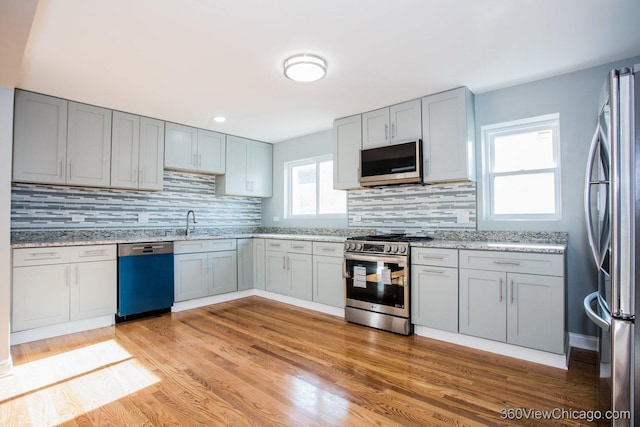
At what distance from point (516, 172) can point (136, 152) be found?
410cm

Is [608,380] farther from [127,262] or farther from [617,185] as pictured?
[127,262]

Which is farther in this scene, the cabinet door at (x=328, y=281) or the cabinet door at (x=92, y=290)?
the cabinet door at (x=328, y=281)

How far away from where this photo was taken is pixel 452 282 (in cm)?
291

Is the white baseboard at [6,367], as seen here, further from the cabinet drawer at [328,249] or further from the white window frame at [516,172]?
the white window frame at [516,172]

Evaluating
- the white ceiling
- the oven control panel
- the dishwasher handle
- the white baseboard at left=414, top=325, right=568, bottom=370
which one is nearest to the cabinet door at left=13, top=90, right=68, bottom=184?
the white ceiling

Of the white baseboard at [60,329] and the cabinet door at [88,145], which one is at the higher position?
the cabinet door at [88,145]

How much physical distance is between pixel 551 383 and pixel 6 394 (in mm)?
3488

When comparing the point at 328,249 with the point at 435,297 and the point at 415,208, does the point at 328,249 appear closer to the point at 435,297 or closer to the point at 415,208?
the point at 415,208

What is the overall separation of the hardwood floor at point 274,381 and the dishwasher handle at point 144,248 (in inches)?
32.2

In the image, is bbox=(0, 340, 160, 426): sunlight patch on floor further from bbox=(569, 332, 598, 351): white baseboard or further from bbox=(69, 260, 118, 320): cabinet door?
bbox=(569, 332, 598, 351): white baseboard

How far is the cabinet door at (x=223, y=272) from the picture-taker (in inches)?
168

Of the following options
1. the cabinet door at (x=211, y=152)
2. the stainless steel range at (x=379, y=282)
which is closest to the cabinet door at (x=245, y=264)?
the cabinet door at (x=211, y=152)

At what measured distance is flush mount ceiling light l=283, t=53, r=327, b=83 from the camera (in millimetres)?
2564

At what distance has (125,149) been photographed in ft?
12.6
